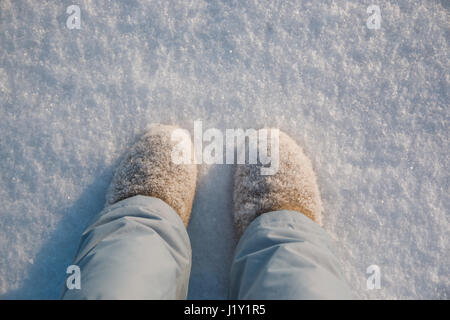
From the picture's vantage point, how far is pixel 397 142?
0.88 m

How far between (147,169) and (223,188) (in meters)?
0.22

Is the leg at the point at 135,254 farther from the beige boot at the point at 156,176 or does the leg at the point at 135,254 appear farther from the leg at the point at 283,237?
the leg at the point at 283,237

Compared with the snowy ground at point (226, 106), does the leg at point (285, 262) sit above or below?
below

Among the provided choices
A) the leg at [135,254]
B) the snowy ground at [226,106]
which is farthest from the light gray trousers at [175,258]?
the snowy ground at [226,106]

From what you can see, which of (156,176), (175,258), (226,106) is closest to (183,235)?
(175,258)

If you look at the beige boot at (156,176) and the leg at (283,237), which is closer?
the leg at (283,237)

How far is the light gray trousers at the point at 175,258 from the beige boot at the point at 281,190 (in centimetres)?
5

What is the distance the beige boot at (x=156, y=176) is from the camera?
2.60 feet

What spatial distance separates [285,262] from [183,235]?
0.26 meters

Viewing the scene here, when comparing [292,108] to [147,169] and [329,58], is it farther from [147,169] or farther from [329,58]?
[147,169]

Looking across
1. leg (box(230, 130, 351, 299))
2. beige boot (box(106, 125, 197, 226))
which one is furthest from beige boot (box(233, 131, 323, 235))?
beige boot (box(106, 125, 197, 226))

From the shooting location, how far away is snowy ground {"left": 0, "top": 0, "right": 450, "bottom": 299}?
0.85m

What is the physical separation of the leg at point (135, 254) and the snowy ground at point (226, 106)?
17cm
